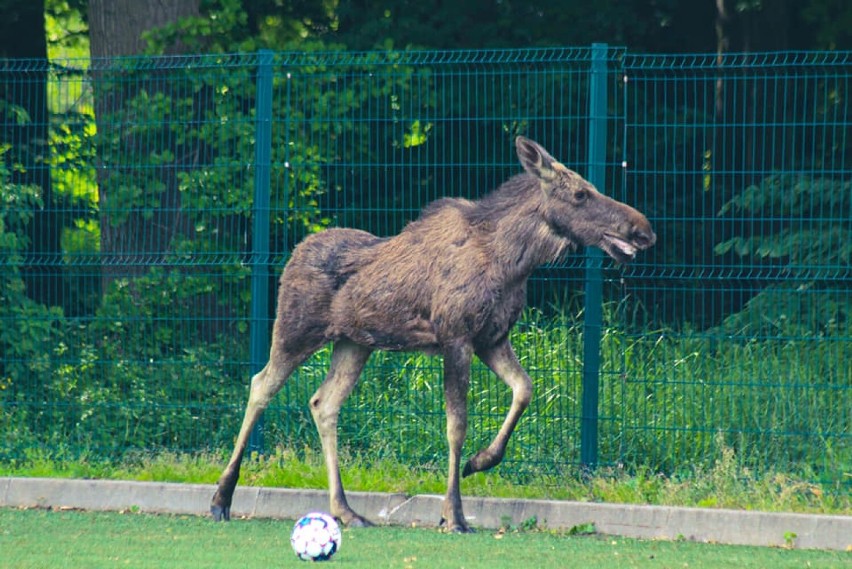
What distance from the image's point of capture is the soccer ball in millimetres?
7547

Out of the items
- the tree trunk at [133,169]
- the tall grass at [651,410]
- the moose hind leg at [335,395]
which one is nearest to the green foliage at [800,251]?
the tall grass at [651,410]

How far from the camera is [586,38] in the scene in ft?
51.4

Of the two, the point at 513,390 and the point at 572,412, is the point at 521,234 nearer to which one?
the point at 513,390

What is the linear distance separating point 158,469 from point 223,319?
112 centimetres

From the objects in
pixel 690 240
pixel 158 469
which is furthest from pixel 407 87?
pixel 158 469

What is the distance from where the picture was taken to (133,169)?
35.9 ft

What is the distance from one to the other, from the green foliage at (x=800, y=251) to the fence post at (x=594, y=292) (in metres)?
0.98

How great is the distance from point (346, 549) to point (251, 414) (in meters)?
1.90

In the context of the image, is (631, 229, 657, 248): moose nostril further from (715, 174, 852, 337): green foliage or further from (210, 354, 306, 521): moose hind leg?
(210, 354, 306, 521): moose hind leg

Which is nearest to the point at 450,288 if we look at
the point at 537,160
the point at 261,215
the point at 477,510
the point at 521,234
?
the point at 521,234

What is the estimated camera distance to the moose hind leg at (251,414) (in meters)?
9.53

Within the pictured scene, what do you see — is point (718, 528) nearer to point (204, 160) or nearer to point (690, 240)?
point (690, 240)

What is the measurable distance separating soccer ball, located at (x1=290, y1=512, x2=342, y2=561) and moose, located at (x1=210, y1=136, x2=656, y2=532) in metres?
1.55

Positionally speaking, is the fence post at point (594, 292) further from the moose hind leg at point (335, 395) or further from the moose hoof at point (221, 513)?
the moose hoof at point (221, 513)
